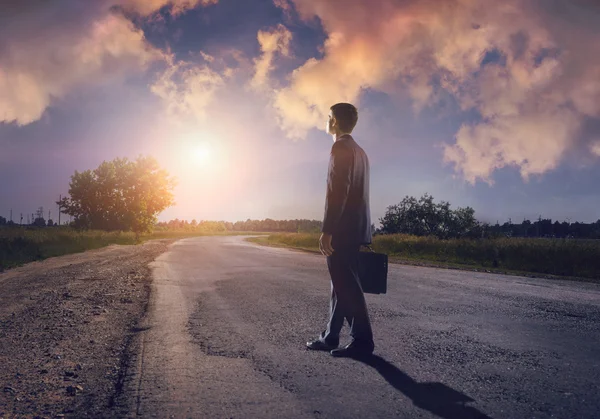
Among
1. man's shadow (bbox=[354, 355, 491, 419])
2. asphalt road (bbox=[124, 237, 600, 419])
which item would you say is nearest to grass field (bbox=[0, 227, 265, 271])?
asphalt road (bbox=[124, 237, 600, 419])

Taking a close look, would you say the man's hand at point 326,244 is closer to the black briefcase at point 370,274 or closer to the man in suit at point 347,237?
the man in suit at point 347,237

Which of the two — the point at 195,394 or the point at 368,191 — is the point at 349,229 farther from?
the point at 195,394

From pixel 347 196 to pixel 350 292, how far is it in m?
0.96

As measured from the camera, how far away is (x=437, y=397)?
9.60 feet

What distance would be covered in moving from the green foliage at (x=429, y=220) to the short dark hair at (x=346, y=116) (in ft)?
170

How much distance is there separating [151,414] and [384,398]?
1.57m

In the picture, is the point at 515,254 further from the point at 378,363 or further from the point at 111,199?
the point at 111,199

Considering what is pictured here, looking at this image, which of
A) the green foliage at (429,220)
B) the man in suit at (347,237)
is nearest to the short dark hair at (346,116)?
the man in suit at (347,237)

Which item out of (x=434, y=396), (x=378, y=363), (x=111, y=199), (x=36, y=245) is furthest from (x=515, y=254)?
(x=111, y=199)

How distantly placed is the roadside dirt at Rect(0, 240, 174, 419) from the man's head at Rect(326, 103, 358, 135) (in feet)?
10.1

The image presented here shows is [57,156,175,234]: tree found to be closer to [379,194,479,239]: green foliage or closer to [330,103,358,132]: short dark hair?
[379,194,479,239]: green foliage

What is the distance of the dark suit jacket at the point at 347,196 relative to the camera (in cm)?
397

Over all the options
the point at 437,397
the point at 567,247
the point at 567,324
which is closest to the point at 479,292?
the point at 567,324

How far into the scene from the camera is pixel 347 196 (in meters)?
4.02
